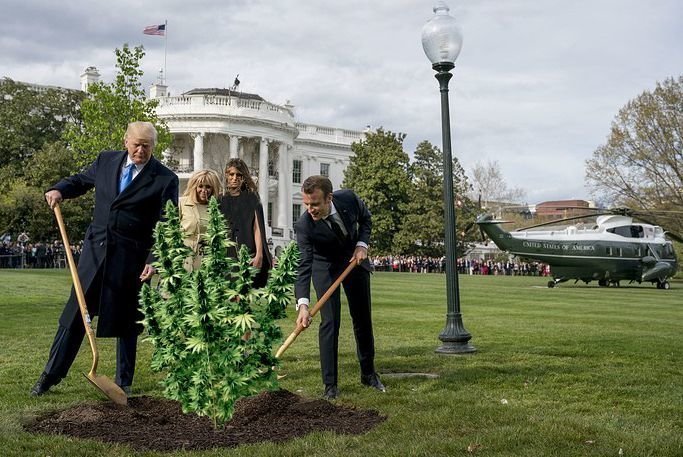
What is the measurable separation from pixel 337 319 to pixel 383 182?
59149mm

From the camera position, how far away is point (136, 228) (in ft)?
21.4

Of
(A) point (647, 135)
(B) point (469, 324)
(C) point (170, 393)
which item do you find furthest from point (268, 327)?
(A) point (647, 135)

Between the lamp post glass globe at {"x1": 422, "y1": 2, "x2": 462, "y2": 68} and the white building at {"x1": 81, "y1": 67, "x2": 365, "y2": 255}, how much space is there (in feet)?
162

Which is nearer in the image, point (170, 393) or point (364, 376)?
point (170, 393)

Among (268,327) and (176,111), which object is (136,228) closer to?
(268,327)

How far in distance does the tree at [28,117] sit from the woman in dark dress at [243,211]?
51417mm

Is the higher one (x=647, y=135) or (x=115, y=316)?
(x=647, y=135)

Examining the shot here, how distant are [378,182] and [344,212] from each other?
193 feet

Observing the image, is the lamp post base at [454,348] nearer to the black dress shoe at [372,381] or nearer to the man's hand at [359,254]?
the black dress shoe at [372,381]

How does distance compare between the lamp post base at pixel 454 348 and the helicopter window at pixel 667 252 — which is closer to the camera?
the lamp post base at pixel 454 348

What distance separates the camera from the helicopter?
31922 mm

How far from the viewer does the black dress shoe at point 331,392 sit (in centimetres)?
655

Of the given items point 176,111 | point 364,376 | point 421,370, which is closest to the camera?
point 364,376

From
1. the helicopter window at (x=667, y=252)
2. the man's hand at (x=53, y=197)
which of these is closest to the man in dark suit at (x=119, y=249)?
the man's hand at (x=53, y=197)
